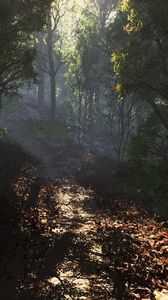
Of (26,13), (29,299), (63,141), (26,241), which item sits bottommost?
(29,299)

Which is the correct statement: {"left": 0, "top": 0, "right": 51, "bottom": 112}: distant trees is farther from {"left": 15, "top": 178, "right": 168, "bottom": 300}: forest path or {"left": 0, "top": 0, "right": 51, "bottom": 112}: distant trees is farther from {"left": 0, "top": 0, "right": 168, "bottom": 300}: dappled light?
{"left": 15, "top": 178, "right": 168, "bottom": 300}: forest path

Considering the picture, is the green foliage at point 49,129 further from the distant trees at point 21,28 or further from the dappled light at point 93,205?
the distant trees at point 21,28

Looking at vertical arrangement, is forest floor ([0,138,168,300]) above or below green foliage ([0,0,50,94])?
below

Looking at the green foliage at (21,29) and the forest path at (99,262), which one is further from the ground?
the green foliage at (21,29)

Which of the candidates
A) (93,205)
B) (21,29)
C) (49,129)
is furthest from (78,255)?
(49,129)

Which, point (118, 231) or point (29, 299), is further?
point (118, 231)

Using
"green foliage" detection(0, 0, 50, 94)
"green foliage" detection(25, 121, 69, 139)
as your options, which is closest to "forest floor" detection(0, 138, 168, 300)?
"green foliage" detection(0, 0, 50, 94)

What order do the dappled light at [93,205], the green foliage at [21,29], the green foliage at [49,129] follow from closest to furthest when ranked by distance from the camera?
1. the dappled light at [93,205]
2. the green foliage at [21,29]
3. the green foliage at [49,129]

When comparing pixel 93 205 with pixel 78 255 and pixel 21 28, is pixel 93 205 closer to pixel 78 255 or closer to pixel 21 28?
pixel 78 255

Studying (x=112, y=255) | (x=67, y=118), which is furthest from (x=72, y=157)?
(x=112, y=255)

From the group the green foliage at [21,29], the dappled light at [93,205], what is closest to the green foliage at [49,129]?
the dappled light at [93,205]

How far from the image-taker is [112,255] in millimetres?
7586

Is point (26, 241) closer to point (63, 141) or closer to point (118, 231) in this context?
point (118, 231)

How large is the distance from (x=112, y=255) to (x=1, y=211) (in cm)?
240
